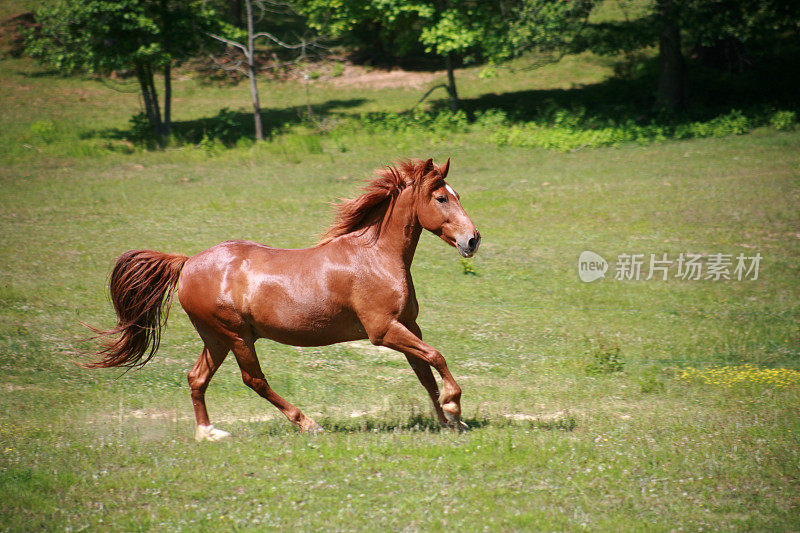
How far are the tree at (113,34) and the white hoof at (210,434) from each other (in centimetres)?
2505

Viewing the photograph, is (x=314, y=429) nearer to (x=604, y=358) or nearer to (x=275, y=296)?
(x=275, y=296)

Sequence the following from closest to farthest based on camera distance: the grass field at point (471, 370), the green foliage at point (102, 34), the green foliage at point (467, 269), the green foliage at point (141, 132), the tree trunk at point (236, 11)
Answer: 1. the grass field at point (471, 370)
2. the green foliage at point (467, 269)
3. the green foliage at point (102, 34)
4. the green foliage at point (141, 132)
5. the tree trunk at point (236, 11)

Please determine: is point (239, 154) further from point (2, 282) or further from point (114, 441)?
point (114, 441)

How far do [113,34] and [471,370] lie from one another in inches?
1004

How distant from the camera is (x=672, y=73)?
32094 millimetres

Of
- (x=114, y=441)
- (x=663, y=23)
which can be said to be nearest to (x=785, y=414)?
(x=114, y=441)

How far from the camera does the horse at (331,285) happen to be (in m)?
7.43

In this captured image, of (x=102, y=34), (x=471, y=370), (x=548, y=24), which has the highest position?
(x=102, y=34)

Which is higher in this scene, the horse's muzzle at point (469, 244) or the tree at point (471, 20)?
the tree at point (471, 20)

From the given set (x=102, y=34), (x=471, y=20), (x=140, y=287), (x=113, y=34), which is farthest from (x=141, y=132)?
(x=140, y=287)

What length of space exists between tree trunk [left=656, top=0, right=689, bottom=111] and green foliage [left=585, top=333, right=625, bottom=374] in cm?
2376

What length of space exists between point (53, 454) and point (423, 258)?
1150cm

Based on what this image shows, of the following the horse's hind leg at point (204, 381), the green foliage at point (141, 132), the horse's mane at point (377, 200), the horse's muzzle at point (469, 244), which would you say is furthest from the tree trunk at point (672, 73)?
the horse's hind leg at point (204, 381)

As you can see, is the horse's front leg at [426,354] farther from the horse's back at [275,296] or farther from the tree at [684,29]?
the tree at [684,29]
